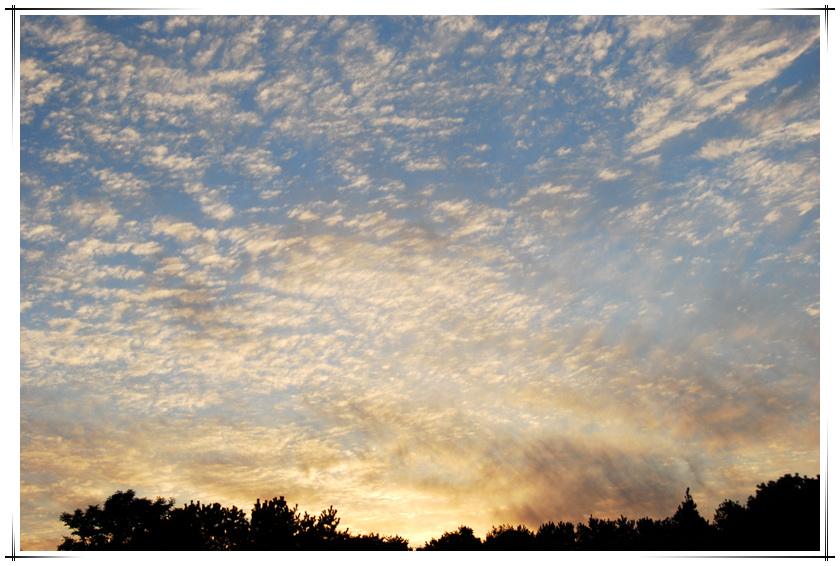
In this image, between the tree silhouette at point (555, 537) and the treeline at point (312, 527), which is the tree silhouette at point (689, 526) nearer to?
the treeline at point (312, 527)

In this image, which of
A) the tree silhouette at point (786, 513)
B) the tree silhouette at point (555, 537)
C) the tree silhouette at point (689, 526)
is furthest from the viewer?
the tree silhouette at point (555, 537)

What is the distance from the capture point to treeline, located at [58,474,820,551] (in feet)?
154

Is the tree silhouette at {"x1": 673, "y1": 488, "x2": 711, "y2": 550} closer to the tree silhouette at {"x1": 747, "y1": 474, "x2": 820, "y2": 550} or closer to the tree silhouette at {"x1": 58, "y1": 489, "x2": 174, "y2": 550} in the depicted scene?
the tree silhouette at {"x1": 747, "y1": 474, "x2": 820, "y2": 550}

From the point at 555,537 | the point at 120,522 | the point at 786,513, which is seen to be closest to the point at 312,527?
the point at 120,522

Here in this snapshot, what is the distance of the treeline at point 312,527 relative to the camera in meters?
46.9

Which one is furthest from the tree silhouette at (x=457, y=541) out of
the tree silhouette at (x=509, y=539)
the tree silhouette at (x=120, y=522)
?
the tree silhouette at (x=120, y=522)

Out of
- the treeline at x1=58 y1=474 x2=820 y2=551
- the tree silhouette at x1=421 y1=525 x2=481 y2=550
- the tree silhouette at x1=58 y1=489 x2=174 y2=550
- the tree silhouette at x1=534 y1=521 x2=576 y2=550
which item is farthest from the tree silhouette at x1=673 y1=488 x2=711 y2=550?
the tree silhouette at x1=58 y1=489 x2=174 y2=550

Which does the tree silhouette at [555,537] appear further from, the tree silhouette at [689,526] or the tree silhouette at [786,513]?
the tree silhouette at [786,513]

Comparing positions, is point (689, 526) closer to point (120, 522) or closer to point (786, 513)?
point (786, 513)

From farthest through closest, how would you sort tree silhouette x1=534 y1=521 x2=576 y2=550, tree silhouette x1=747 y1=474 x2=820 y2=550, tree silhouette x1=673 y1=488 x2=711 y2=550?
1. tree silhouette x1=534 y1=521 x2=576 y2=550
2. tree silhouette x1=673 y1=488 x2=711 y2=550
3. tree silhouette x1=747 y1=474 x2=820 y2=550

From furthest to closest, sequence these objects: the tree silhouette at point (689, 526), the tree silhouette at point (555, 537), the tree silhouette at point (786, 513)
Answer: the tree silhouette at point (555, 537), the tree silhouette at point (689, 526), the tree silhouette at point (786, 513)

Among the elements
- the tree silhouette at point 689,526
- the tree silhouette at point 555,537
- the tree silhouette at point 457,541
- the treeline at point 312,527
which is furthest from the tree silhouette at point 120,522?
the tree silhouette at point 689,526

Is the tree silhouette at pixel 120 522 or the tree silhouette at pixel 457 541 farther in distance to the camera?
the tree silhouette at pixel 457 541
